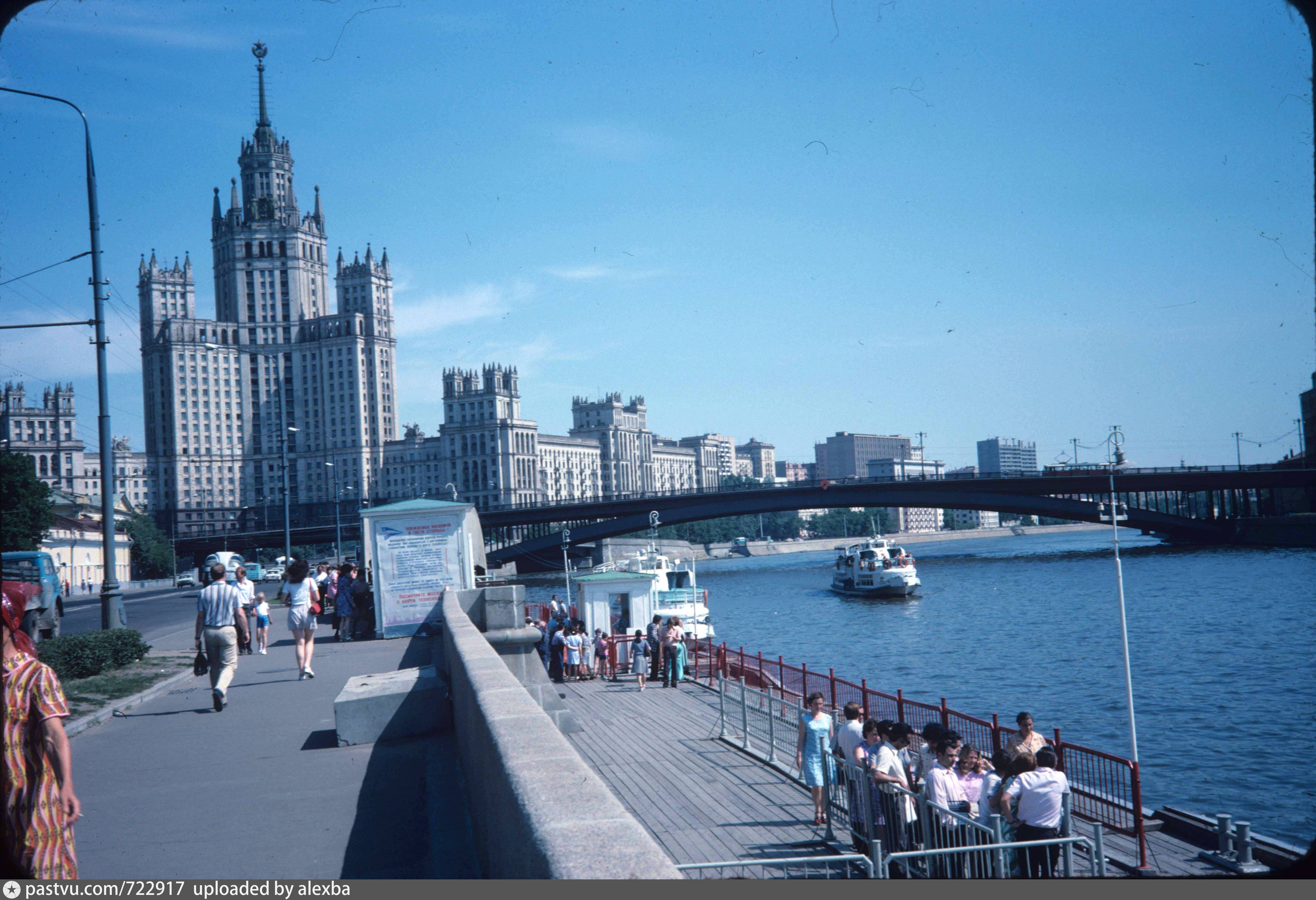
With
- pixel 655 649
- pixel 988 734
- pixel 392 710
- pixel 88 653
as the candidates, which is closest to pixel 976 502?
pixel 655 649

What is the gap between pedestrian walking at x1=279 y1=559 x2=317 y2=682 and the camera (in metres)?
12.5

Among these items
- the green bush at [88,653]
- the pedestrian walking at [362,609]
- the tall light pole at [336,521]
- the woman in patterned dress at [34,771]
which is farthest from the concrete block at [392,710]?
the tall light pole at [336,521]

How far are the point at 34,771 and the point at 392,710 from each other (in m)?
5.32

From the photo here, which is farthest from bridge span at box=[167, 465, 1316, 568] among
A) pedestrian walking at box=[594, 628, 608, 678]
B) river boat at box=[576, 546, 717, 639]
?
pedestrian walking at box=[594, 628, 608, 678]

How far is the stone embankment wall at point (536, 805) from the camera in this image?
2.50 m

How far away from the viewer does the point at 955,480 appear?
239 feet

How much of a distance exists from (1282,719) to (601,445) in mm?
176526

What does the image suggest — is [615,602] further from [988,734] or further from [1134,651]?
[988,734]

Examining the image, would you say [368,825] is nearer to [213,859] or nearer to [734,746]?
[213,859]

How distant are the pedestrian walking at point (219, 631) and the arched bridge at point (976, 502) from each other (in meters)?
55.7

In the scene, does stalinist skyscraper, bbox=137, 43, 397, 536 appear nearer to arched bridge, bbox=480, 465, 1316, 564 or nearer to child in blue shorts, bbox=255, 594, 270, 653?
arched bridge, bbox=480, 465, 1316, 564

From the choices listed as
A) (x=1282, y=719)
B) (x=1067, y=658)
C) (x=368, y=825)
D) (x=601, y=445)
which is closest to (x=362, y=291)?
(x=601, y=445)

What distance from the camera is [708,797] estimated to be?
13523mm

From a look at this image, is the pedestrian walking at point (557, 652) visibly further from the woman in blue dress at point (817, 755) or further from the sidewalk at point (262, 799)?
the sidewalk at point (262, 799)
